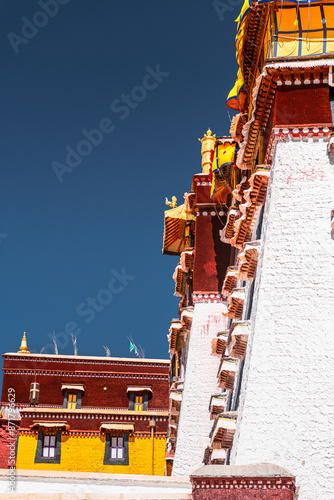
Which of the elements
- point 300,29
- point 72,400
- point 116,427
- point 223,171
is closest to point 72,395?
point 72,400

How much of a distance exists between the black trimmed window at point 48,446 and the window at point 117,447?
1978mm

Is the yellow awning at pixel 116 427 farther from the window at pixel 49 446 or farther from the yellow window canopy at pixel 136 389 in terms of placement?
the yellow window canopy at pixel 136 389

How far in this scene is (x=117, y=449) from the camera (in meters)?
27.6

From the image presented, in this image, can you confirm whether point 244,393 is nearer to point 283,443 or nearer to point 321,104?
point 283,443

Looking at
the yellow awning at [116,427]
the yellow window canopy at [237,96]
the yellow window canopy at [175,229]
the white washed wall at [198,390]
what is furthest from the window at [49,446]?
the yellow window canopy at [237,96]

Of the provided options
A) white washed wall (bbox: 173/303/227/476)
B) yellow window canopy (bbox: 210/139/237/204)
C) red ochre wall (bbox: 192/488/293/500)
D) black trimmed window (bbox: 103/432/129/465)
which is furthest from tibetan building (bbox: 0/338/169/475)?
red ochre wall (bbox: 192/488/293/500)

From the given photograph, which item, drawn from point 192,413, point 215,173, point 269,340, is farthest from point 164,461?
point 269,340

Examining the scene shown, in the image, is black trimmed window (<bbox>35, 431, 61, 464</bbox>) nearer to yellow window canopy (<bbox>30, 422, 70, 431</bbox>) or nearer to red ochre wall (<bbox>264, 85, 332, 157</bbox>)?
yellow window canopy (<bbox>30, 422, 70, 431</bbox>)

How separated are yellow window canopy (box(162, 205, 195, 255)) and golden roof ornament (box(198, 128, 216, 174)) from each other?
1.89m

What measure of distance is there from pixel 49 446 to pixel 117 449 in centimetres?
255

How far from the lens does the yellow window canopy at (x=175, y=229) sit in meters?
28.9

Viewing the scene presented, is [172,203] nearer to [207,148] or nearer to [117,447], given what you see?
[207,148]

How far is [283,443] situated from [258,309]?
8.68ft

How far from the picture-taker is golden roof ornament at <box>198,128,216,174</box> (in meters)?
27.5
